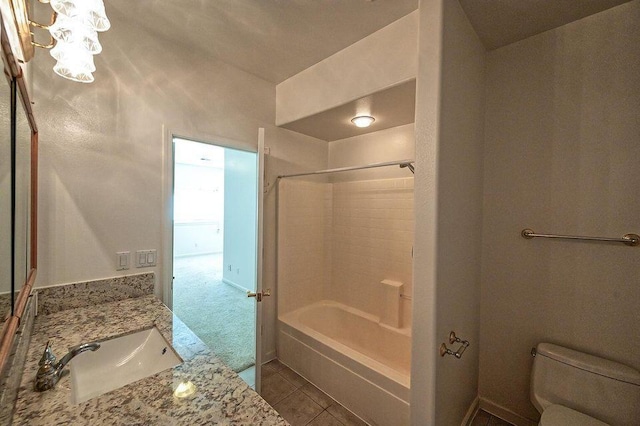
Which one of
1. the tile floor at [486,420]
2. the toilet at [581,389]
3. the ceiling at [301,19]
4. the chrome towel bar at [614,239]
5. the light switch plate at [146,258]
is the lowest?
the tile floor at [486,420]

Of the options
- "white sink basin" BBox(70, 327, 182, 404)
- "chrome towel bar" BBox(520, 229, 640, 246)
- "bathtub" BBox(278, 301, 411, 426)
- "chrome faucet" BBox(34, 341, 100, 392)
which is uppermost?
"chrome towel bar" BBox(520, 229, 640, 246)

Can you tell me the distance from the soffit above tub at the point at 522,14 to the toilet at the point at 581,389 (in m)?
1.97

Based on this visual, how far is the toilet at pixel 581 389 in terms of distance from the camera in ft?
4.06

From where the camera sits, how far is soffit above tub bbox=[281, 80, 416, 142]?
170 centimetres

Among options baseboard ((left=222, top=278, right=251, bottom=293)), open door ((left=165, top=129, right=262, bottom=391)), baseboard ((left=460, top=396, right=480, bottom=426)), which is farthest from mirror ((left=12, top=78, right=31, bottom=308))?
baseboard ((left=222, top=278, right=251, bottom=293))

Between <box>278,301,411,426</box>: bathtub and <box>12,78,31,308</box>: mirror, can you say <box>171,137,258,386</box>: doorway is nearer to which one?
<box>278,301,411,426</box>: bathtub

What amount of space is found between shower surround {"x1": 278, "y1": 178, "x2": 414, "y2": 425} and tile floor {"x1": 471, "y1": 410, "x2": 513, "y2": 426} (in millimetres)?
510

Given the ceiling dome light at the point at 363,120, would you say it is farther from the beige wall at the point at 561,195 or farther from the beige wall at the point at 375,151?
the beige wall at the point at 561,195

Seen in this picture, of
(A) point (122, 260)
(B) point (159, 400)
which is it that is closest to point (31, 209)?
(A) point (122, 260)

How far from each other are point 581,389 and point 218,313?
11.5 feet

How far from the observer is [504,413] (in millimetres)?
1729

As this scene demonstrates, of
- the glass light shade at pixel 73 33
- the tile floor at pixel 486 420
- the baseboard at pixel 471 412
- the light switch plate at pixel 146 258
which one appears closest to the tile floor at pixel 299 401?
the baseboard at pixel 471 412

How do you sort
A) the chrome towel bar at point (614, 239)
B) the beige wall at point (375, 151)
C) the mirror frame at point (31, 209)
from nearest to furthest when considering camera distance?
the mirror frame at point (31, 209) < the chrome towel bar at point (614, 239) < the beige wall at point (375, 151)

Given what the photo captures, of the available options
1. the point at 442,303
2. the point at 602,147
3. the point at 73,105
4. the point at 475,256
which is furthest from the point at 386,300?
the point at 73,105
